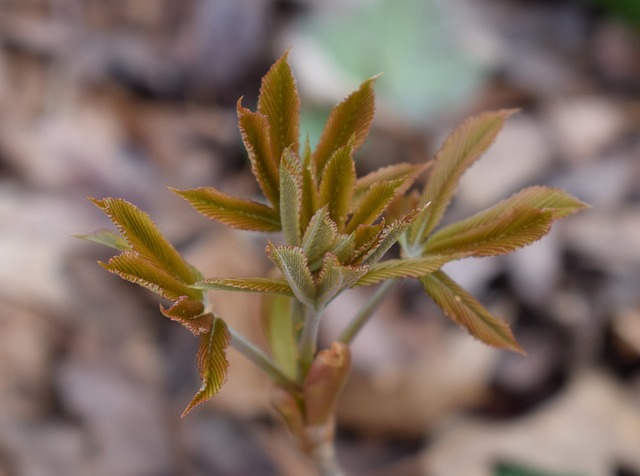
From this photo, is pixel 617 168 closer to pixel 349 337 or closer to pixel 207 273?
pixel 207 273

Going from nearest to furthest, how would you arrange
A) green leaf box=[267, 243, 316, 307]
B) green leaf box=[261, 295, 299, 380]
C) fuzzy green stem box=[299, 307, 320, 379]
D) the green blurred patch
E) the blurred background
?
green leaf box=[267, 243, 316, 307] < fuzzy green stem box=[299, 307, 320, 379] < green leaf box=[261, 295, 299, 380] < the green blurred patch < the blurred background

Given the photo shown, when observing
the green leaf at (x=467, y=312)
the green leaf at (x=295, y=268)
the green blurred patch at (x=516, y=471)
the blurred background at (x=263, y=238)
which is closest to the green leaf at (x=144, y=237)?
the green leaf at (x=295, y=268)

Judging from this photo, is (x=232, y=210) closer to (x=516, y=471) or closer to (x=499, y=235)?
(x=499, y=235)

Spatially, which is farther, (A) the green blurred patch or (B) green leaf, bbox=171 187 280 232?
(A) the green blurred patch

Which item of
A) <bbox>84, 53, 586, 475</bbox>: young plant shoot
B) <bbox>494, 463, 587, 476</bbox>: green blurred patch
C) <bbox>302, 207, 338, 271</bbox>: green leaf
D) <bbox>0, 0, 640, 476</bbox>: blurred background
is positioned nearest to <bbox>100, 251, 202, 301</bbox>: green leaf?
<bbox>84, 53, 586, 475</bbox>: young plant shoot

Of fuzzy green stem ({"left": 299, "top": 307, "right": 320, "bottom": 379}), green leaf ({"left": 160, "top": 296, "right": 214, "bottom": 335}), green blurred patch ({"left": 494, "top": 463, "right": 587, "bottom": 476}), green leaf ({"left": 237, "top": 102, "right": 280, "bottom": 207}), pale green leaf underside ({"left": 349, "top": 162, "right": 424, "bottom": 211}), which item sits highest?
green leaf ({"left": 237, "top": 102, "right": 280, "bottom": 207})

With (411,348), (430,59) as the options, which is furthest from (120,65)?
(411,348)

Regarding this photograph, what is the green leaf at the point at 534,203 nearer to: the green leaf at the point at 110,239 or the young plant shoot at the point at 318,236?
the young plant shoot at the point at 318,236

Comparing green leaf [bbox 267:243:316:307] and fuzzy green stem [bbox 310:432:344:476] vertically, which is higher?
green leaf [bbox 267:243:316:307]

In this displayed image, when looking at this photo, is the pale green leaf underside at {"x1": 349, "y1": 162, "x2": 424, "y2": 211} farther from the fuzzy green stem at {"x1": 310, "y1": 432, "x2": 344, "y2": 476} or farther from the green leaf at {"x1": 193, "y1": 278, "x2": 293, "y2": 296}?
the fuzzy green stem at {"x1": 310, "y1": 432, "x2": 344, "y2": 476}
